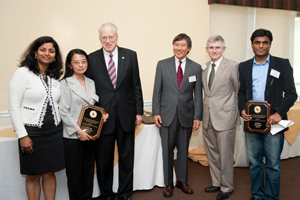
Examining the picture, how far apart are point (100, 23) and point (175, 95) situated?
173cm

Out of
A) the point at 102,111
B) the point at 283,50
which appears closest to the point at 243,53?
the point at 283,50

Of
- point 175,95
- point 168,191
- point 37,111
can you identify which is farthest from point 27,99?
point 168,191

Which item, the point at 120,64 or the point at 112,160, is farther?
the point at 112,160

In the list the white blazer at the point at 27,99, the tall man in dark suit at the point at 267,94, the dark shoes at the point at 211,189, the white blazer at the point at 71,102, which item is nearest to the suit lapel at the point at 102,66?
the white blazer at the point at 71,102

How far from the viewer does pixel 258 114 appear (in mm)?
2125

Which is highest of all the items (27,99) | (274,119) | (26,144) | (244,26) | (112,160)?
(244,26)

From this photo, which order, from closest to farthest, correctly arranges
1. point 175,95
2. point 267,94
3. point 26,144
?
1. point 26,144
2. point 267,94
3. point 175,95

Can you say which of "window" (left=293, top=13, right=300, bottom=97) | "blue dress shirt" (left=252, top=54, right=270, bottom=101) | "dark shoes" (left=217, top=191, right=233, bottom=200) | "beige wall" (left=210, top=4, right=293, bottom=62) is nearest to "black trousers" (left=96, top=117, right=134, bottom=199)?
"dark shoes" (left=217, top=191, right=233, bottom=200)

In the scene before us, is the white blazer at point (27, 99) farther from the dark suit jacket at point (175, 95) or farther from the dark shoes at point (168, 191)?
the dark shoes at point (168, 191)

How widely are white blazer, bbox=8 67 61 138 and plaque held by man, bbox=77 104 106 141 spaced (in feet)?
0.79

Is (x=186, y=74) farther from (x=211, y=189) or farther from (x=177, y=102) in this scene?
(x=211, y=189)

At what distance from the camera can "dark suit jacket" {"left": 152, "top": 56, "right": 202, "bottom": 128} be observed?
2488mm

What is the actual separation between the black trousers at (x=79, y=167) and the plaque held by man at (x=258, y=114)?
5.10 ft

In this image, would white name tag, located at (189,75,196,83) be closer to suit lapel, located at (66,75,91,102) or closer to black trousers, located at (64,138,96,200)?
suit lapel, located at (66,75,91,102)
